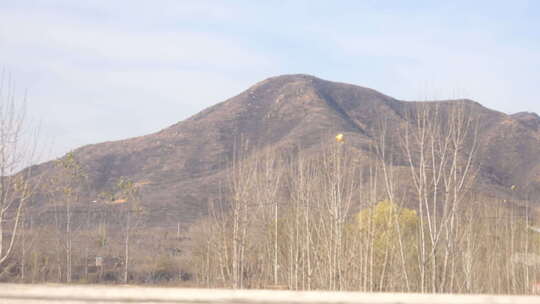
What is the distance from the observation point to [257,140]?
7731 centimetres

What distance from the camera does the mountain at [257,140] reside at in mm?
57150

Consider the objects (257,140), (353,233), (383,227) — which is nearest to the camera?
(353,233)

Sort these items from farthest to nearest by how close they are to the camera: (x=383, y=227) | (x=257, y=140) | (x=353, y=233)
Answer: (x=257, y=140) < (x=383, y=227) < (x=353, y=233)

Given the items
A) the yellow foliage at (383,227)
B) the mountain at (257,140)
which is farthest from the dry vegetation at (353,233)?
the mountain at (257,140)

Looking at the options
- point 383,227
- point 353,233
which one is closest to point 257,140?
point 383,227

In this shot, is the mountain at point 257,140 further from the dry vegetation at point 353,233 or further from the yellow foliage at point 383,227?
the yellow foliage at point 383,227

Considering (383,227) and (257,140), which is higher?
(257,140)

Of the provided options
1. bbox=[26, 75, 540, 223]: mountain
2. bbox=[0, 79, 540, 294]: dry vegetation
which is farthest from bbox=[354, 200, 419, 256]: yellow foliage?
bbox=[26, 75, 540, 223]: mountain

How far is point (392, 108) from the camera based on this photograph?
92000mm

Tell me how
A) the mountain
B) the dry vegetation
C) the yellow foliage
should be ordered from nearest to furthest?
the dry vegetation, the yellow foliage, the mountain

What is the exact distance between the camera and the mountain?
2250 inches

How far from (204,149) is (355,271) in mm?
63663

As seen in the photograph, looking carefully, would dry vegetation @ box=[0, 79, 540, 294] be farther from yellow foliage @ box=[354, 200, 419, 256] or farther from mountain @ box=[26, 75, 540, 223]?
mountain @ box=[26, 75, 540, 223]

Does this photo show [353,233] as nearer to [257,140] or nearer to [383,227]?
[383,227]
